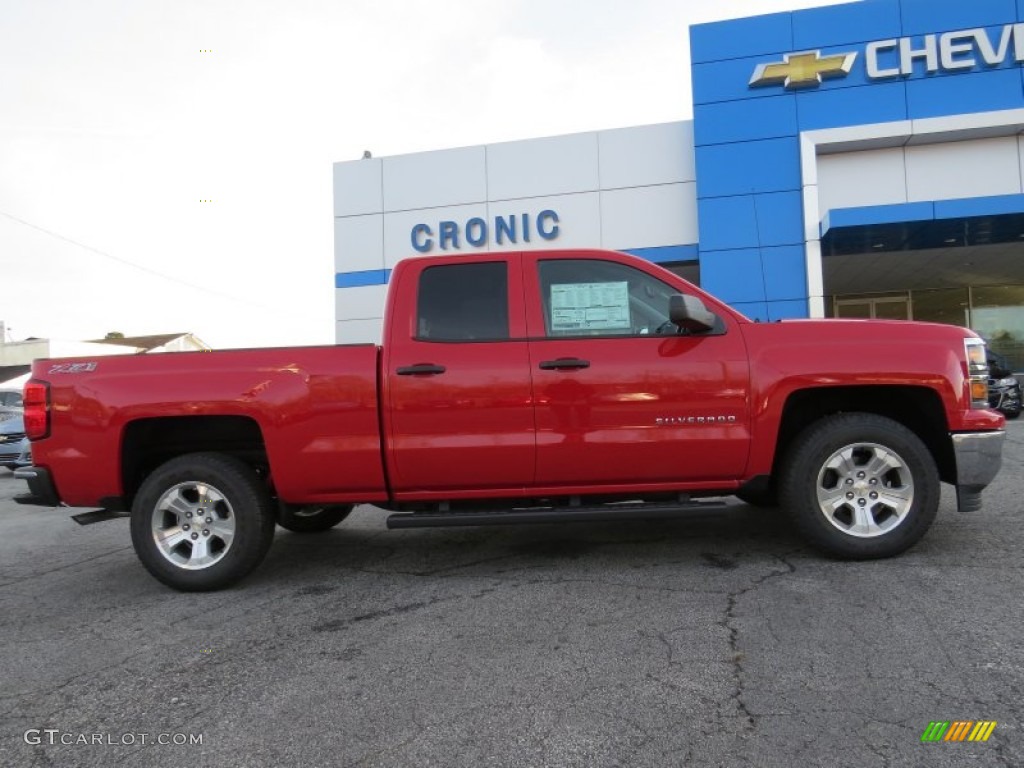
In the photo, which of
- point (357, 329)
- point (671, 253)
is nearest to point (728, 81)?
point (671, 253)

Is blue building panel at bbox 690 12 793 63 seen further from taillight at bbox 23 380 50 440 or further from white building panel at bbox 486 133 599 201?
taillight at bbox 23 380 50 440

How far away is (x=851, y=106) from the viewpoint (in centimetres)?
1517

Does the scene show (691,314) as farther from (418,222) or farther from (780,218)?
(418,222)

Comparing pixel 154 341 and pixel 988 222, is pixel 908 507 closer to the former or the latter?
pixel 988 222

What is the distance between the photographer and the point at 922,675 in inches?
105

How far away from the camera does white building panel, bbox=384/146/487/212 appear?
17.4 metres

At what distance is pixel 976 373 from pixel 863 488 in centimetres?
99

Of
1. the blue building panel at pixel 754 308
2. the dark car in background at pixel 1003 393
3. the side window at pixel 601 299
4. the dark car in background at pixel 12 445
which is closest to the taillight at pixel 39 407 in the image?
the side window at pixel 601 299

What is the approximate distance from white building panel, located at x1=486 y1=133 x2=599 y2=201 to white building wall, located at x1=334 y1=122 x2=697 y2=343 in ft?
0.08

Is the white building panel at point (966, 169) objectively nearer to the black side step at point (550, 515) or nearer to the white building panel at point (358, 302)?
the white building panel at point (358, 302)

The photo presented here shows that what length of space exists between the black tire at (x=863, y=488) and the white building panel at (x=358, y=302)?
15.1 meters

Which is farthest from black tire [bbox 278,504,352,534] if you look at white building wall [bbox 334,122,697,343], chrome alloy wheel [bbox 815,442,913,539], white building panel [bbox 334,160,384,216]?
white building panel [bbox 334,160,384,216]

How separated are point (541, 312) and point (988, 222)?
1447 cm

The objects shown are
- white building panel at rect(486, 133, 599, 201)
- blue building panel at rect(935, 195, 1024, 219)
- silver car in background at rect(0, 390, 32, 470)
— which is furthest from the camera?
white building panel at rect(486, 133, 599, 201)
